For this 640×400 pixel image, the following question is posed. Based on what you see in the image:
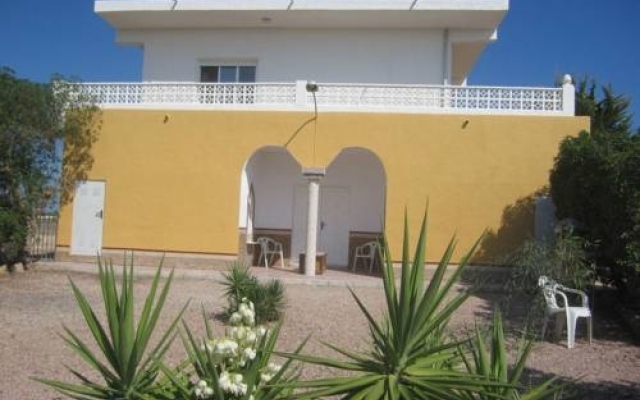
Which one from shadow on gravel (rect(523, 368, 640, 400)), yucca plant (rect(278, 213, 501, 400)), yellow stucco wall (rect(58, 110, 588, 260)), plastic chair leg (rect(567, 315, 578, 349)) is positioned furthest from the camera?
yellow stucco wall (rect(58, 110, 588, 260))

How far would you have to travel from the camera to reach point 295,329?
8.05 meters

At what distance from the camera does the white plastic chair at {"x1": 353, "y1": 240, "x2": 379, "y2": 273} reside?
1470 cm

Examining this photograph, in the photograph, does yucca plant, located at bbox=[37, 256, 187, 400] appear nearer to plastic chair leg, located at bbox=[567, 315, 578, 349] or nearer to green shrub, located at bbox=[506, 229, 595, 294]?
plastic chair leg, located at bbox=[567, 315, 578, 349]

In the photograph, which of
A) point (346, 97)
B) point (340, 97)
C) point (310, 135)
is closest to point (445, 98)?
point (346, 97)

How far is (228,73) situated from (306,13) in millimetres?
2962

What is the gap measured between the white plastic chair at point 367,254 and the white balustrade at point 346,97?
3.76 m

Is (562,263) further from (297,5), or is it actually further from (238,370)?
(297,5)

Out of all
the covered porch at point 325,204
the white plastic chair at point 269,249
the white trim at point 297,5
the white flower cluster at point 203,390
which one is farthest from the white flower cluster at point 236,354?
the white trim at point 297,5

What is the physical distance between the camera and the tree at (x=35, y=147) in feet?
40.5

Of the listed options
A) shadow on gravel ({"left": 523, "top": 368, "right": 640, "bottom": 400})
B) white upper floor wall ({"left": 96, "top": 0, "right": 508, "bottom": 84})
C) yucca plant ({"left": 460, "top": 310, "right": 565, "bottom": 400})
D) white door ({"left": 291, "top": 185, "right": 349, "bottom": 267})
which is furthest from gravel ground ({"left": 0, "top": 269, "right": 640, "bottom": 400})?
white upper floor wall ({"left": 96, "top": 0, "right": 508, "bottom": 84})


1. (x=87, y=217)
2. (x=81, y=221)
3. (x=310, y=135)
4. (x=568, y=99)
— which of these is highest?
(x=568, y=99)

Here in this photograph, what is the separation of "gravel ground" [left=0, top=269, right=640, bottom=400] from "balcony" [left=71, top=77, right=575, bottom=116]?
429 cm

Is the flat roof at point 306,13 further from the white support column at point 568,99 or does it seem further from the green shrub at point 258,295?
the green shrub at point 258,295

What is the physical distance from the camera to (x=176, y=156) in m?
13.7
